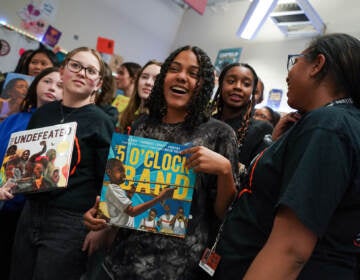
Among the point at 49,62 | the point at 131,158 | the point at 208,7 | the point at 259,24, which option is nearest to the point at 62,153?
the point at 131,158

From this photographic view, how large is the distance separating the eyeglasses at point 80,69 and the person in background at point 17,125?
46 centimetres

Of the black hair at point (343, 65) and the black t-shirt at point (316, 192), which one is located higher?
the black hair at point (343, 65)

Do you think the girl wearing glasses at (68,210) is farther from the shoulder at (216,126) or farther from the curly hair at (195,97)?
the shoulder at (216,126)

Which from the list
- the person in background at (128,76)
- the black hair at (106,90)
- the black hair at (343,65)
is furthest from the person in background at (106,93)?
the black hair at (343,65)

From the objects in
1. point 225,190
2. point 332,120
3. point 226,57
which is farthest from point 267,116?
point 226,57

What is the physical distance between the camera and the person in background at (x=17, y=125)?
174 cm

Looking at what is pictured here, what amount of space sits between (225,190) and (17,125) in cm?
145

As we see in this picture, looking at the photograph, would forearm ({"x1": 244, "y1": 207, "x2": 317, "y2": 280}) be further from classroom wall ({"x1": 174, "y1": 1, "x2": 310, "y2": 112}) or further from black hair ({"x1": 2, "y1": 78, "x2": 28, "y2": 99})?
classroom wall ({"x1": 174, "y1": 1, "x2": 310, "y2": 112})

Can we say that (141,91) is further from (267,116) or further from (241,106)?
(267,116)

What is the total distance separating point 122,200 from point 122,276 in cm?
28

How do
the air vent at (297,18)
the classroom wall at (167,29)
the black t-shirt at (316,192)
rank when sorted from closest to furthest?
1. the black t-shirt at (316,192)
2. the air vent at (297,18)
3. the classroom wall at (167,29)

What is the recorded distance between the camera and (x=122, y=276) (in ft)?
3.47

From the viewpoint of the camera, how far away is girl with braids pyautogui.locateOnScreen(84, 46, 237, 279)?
104 centimetres

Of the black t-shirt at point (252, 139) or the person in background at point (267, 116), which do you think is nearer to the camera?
the black t-shirt at point (252, 139)
